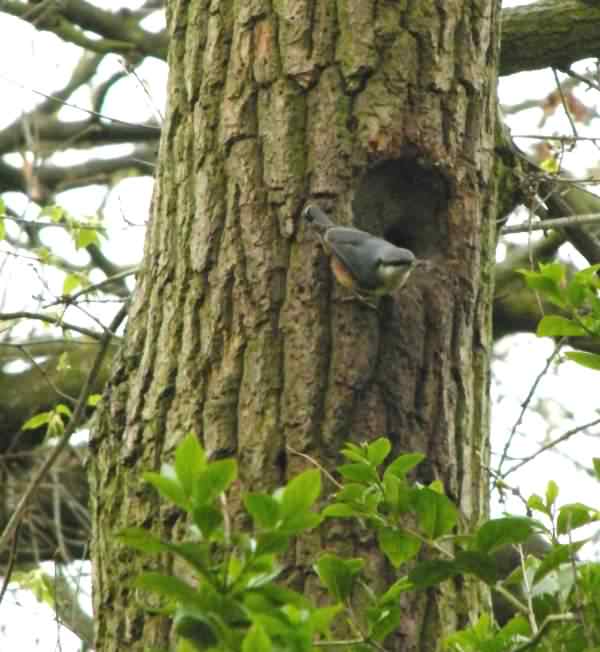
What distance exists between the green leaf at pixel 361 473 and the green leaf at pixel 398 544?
71mm

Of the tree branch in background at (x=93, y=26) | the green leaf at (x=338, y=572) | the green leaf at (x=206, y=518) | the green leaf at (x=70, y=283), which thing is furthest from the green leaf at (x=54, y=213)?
the green leaf at (x=206, y=518)

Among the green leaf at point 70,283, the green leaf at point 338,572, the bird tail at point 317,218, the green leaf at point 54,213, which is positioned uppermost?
the green leaf at point 54,213

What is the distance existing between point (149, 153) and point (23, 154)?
70 cm

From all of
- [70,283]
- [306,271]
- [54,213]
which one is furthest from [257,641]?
[54,213]

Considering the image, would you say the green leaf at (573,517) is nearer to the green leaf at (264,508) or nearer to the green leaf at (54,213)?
the green leaf at (264,508)

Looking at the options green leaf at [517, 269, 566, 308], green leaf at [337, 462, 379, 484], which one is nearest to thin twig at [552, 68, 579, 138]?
green leaf at [517, 269, 566, 308]

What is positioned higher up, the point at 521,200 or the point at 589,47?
the point at 589,47

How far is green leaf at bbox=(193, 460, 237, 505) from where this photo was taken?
123 cm

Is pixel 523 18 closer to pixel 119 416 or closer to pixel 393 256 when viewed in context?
pixel 393 256

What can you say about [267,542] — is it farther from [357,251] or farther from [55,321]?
[55,321]

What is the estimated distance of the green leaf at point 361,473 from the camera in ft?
5.35

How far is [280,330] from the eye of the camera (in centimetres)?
234

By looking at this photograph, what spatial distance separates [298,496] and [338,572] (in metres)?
0.32

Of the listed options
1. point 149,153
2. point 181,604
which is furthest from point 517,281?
point 181,604
